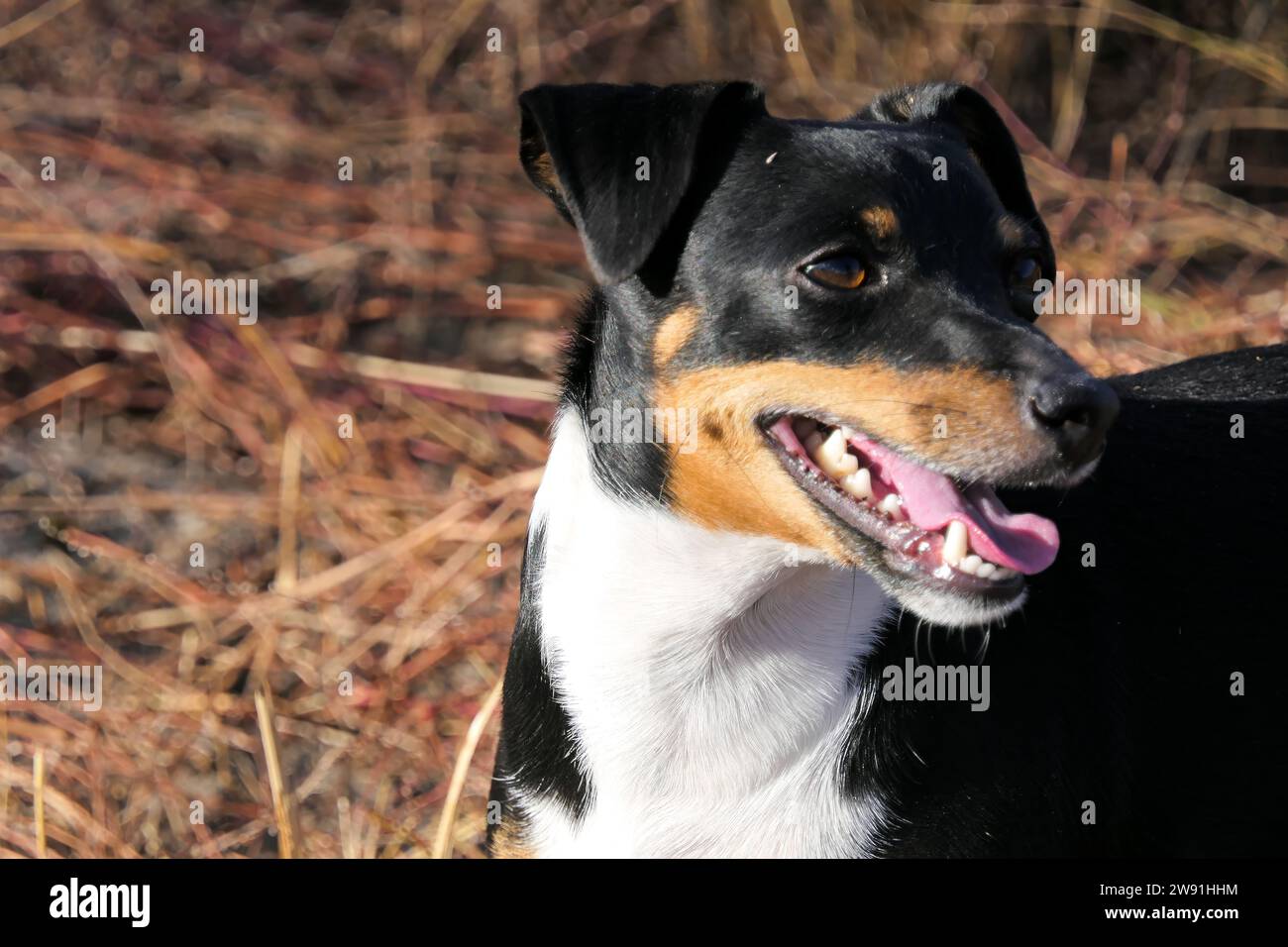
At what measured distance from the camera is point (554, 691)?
9.85 ft

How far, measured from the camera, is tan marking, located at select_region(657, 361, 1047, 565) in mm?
2568

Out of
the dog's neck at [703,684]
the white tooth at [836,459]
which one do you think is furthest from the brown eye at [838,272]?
the dog's neck at [703,684]

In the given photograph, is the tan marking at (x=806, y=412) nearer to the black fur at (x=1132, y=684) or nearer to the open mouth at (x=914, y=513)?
the open mouth at (x=914, y=513)

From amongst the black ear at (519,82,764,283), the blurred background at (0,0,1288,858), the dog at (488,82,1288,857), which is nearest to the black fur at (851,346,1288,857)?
the dog at (488,82,1288,857)

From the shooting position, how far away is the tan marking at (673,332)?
Answer: 280 centimetres

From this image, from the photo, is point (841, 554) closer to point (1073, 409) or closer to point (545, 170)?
point (1073, 409)

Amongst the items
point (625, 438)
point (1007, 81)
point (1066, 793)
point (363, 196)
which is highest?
point (1007, 81)

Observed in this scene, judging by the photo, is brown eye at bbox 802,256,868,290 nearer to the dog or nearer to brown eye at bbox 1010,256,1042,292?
the dog

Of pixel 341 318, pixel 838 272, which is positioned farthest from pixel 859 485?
pixel 341 318

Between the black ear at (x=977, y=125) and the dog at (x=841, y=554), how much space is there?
295 mm

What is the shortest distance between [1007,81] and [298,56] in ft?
11.2

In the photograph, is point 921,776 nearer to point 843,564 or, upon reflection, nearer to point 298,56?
point 843,564

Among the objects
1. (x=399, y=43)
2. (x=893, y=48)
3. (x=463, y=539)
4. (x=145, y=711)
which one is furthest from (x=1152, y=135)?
(x=145, y=711)

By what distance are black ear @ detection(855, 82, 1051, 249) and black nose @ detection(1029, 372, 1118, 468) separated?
855 millimetres
